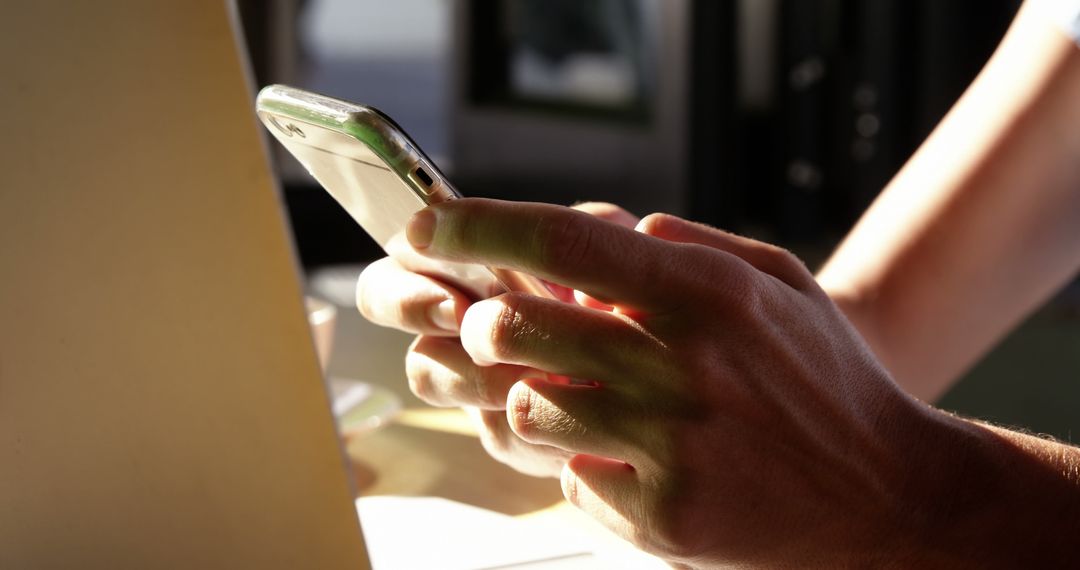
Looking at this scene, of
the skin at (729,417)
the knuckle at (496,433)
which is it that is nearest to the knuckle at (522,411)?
the skin at (729,417)

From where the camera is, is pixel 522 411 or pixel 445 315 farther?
pixel 445 315

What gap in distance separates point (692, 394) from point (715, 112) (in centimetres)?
190

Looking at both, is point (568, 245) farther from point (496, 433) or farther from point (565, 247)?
point (496, 433)

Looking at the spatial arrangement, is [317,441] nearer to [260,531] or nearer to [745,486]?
[260,531]

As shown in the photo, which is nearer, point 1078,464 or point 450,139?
point 1078,464

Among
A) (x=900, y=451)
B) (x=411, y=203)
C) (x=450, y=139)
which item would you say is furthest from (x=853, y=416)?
(x=450, y=139)

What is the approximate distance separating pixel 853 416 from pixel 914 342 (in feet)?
1.16

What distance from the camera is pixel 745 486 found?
412 millimetres

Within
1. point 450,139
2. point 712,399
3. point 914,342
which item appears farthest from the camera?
point 450,139

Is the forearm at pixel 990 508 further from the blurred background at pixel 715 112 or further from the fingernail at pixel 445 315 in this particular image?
the blurred background at pixel 715 112

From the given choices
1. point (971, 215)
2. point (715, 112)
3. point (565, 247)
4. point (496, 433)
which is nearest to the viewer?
point (565, 247)

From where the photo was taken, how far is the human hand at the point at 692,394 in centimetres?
40

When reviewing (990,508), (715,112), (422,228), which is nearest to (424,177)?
(422,228)

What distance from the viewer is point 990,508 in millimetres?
444
